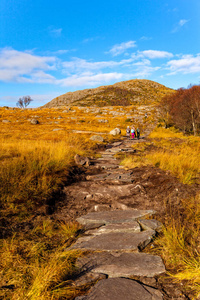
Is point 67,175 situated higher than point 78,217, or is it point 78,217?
point 67,175

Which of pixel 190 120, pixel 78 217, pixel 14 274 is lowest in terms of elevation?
pixel 78 217

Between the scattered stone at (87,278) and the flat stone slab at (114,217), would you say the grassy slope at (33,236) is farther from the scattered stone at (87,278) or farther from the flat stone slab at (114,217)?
the flat stone slab at (114,217)

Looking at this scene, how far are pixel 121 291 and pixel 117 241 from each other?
92cm

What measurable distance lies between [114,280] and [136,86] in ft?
452

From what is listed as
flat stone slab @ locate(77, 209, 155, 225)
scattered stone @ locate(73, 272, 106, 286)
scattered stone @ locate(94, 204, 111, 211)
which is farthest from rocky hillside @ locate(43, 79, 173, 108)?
scattered stone @ locate(73, 272, 106, 286)

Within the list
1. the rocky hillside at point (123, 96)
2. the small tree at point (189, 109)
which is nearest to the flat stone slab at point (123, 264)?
the small tree at point (189, 109)

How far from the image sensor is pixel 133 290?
1829 mm

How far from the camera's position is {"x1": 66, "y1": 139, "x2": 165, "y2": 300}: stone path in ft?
6.03

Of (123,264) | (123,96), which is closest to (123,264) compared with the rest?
(123,264)

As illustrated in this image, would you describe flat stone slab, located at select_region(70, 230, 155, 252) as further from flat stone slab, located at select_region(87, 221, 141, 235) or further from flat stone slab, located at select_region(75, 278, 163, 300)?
flat stone slab, located at select_region(75, 278, 163, 300)

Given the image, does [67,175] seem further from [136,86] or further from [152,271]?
[136,86]

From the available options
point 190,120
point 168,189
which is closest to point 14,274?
point 168,189

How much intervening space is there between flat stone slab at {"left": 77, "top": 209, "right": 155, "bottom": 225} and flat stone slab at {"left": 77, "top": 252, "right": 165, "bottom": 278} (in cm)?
96

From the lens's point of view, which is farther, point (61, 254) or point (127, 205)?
point (127, 205)
